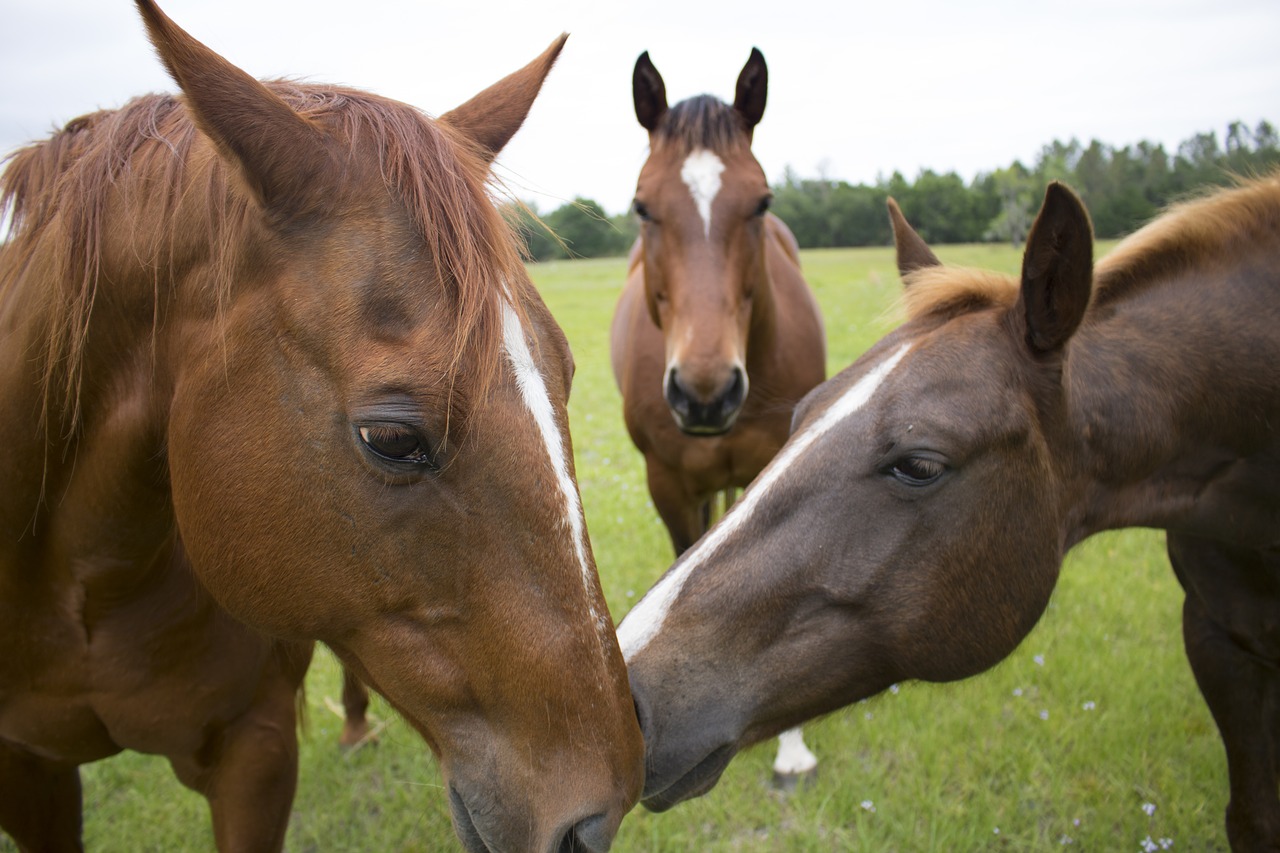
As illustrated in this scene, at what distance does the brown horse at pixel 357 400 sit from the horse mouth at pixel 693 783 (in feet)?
1.78

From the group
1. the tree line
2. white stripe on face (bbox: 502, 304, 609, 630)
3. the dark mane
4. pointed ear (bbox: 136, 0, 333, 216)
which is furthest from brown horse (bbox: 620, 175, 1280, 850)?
the tree line

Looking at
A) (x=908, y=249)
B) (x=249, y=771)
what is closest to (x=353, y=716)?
(x=249, y=771)

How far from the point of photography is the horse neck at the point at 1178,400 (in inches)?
85.9

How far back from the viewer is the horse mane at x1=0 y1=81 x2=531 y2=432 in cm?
151

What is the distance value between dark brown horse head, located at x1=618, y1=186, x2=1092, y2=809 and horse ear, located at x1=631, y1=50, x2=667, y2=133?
3.12 m

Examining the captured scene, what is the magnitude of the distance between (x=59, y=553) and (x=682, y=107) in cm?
372

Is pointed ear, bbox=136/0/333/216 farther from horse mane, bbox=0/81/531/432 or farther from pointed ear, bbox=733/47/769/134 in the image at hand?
pointed ear, bbox=733/47/769/134

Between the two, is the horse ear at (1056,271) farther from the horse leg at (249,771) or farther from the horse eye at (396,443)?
the horse leg at (249,771)

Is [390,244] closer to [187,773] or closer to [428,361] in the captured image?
[428,361]

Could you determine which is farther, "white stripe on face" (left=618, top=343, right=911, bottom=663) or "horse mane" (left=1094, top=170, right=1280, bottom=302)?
"horse mane" (left=1094, top=170, right=1280, bottom=302)

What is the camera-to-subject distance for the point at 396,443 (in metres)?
1.45

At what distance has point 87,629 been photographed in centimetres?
201

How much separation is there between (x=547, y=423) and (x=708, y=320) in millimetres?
2501

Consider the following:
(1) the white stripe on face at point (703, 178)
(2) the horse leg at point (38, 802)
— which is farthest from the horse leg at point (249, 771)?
(1) the white stripe on face at point (703, 178)
